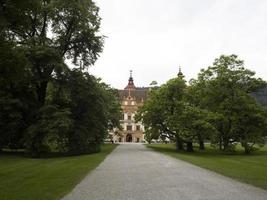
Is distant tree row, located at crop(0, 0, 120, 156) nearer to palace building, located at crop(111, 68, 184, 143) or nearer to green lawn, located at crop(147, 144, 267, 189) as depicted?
green lawn, located at crop(147, 144, 267, 189)

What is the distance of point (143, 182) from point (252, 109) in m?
33.3

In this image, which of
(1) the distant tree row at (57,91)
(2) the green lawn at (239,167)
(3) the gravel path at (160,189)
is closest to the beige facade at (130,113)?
(1) the distant tree row at (57,91)

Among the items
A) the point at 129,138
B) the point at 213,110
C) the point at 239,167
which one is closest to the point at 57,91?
the point at 213,110

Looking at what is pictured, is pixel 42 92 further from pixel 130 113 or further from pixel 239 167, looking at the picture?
pixel 130 113

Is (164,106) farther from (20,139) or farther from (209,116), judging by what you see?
(20,139)

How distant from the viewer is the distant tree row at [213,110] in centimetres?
4478

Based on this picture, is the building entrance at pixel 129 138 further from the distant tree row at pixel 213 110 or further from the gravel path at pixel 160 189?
the gravel path at pixel 160 189

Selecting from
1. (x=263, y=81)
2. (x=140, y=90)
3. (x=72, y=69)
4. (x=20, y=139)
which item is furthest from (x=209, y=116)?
(x=140, y=90)

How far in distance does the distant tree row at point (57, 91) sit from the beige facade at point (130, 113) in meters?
76.1

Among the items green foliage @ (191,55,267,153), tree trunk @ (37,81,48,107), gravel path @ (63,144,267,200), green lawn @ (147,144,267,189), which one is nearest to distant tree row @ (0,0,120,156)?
tree trunk @ (37,81,48,107)

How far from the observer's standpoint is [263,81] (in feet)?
154

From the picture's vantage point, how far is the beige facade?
118 meters

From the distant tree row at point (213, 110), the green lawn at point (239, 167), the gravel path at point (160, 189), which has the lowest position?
the gravel path at point (160, 189)

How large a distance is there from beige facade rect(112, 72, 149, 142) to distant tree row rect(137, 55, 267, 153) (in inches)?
2589
